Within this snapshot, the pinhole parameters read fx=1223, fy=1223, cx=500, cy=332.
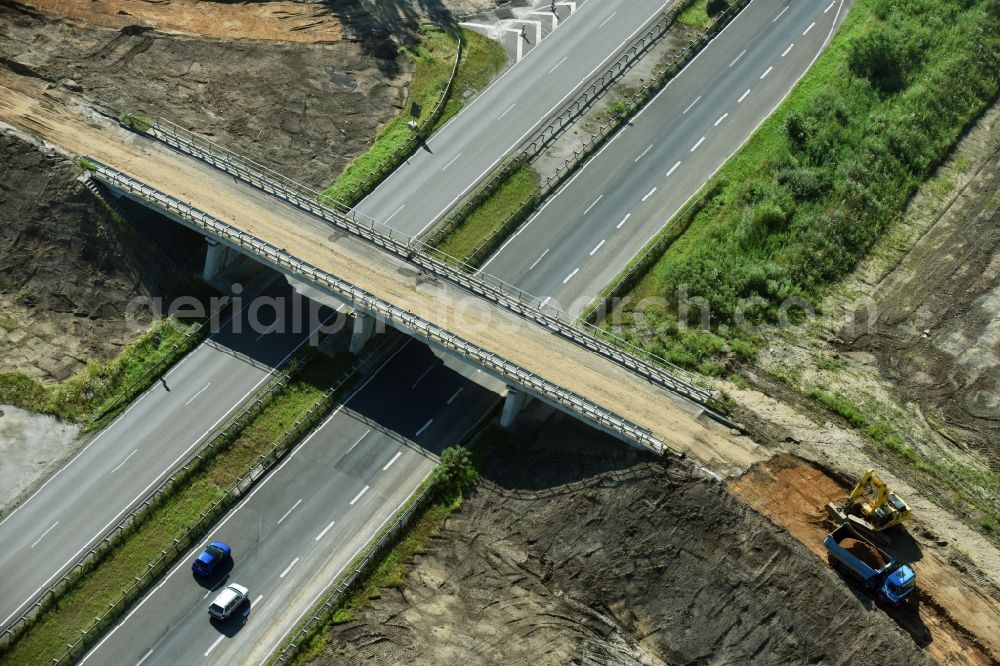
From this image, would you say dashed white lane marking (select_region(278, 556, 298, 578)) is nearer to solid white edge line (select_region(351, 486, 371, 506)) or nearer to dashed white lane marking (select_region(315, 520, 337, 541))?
dashed white lane marking (select_region(315, 520, 337, 541))

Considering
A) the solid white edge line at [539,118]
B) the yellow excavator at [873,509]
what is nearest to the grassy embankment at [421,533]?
the solid white edge line at [539,118]

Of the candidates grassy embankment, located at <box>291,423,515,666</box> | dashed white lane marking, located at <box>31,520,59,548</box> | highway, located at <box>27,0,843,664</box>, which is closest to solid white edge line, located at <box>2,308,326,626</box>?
dashed white lane marking, located at <box>31,520,59,548</box>

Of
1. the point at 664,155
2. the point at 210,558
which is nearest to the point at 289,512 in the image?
the point at 210,558

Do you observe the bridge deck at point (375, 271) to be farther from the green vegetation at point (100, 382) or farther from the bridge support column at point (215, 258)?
the green vegetation at point (100, 382)

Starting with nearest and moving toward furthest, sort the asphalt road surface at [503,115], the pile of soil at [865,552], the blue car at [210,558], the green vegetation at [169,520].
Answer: the pile of soil at [865,552] → the green vegetation at [169,520] → the blue car at [210,558] → the asphalt road surface at [503,115]

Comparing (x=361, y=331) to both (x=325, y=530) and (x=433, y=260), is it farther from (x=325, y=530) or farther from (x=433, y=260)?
(x=325, y=530)
